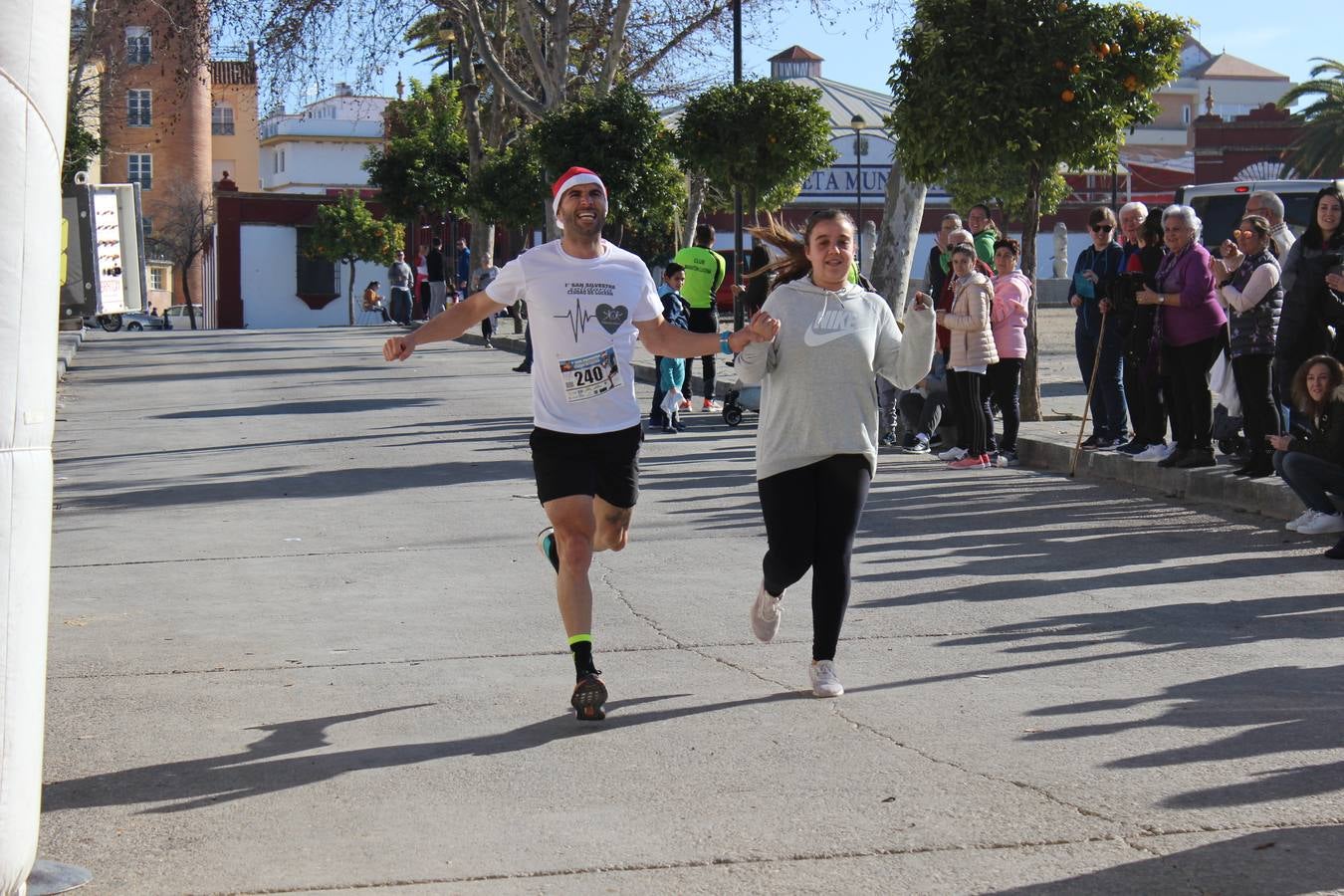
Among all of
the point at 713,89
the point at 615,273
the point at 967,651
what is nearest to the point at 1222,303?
the point at 967,651

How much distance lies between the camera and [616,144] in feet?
96.6

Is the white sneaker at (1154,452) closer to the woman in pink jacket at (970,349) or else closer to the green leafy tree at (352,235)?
the woman in pink jacket at (970,349)

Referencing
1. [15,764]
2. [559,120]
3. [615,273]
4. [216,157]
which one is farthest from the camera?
[216,157]

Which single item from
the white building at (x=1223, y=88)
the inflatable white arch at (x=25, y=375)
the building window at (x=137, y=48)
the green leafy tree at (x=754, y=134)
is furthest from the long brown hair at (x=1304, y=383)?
the white building at (x=1223, y=88)

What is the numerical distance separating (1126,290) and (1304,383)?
9.92 ft

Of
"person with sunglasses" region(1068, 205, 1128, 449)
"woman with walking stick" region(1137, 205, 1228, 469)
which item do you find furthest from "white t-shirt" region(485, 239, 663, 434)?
"person with sunglasses" region(1068, 205, 1128, 449)

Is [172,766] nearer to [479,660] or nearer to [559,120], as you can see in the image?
[479,660]

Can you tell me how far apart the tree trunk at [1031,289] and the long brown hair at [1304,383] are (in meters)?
5.77

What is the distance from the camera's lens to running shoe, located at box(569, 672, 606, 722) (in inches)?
236

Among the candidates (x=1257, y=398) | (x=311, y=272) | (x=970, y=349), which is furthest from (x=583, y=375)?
(x=311, y=272)

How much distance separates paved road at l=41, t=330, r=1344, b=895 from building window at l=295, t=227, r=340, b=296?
2393 inches

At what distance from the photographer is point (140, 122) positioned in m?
87.9

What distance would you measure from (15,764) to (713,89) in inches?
861

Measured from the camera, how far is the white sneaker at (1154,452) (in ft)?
42.1
